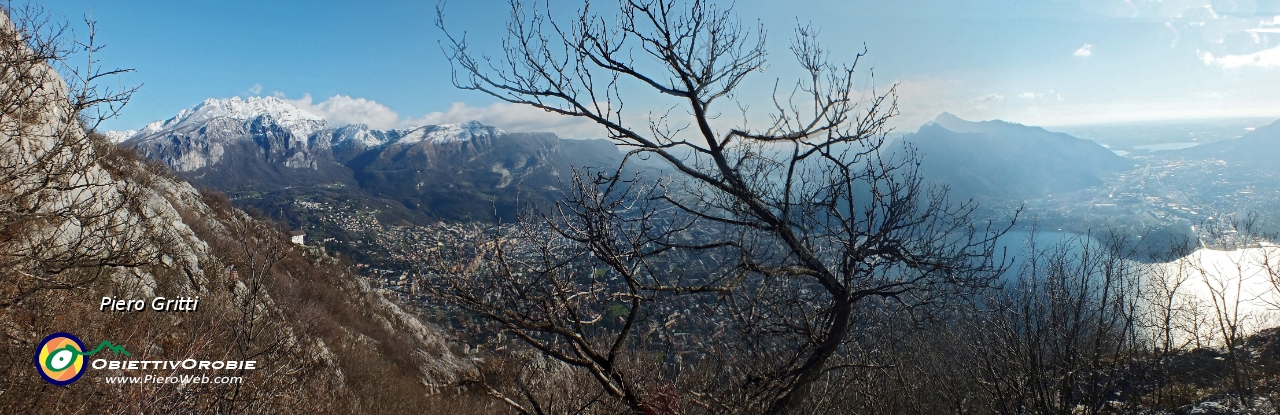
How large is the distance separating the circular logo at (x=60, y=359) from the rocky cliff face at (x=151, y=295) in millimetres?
104

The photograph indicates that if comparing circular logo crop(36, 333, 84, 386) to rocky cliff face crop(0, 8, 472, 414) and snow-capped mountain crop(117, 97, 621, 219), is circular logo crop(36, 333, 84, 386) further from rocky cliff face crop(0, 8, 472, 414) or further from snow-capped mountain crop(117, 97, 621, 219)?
snow-capped mountain crop(117, 97, 621, 219)

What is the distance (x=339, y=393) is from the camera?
1290 centimetres

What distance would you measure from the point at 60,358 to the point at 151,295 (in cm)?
537

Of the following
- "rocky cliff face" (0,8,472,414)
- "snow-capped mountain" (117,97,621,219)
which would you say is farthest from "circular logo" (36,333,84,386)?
"snow-capped mountain" (117,97,621,219)

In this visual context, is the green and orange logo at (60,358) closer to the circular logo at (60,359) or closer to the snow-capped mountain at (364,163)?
the circular logo at (60,359)

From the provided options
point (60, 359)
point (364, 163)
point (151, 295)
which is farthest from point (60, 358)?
point (364, 163)

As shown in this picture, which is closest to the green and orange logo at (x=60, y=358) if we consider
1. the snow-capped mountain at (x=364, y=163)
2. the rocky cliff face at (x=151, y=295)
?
the rocky cliff face at (x=151, y=295)

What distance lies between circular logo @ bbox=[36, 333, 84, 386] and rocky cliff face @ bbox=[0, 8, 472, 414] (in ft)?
0.34

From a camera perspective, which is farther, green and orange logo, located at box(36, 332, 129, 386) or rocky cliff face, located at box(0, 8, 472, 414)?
rocky cliff face, located at box(0, 8, 472, 414)

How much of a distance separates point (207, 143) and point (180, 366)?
204126 mm

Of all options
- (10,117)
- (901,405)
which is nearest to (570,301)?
(901,405)

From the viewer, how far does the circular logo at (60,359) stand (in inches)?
234

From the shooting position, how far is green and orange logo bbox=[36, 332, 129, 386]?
5.95 meters

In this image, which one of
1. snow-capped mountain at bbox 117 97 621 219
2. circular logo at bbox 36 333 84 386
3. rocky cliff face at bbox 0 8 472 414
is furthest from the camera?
snow-capped mountain at bbox 117 97 621 219
